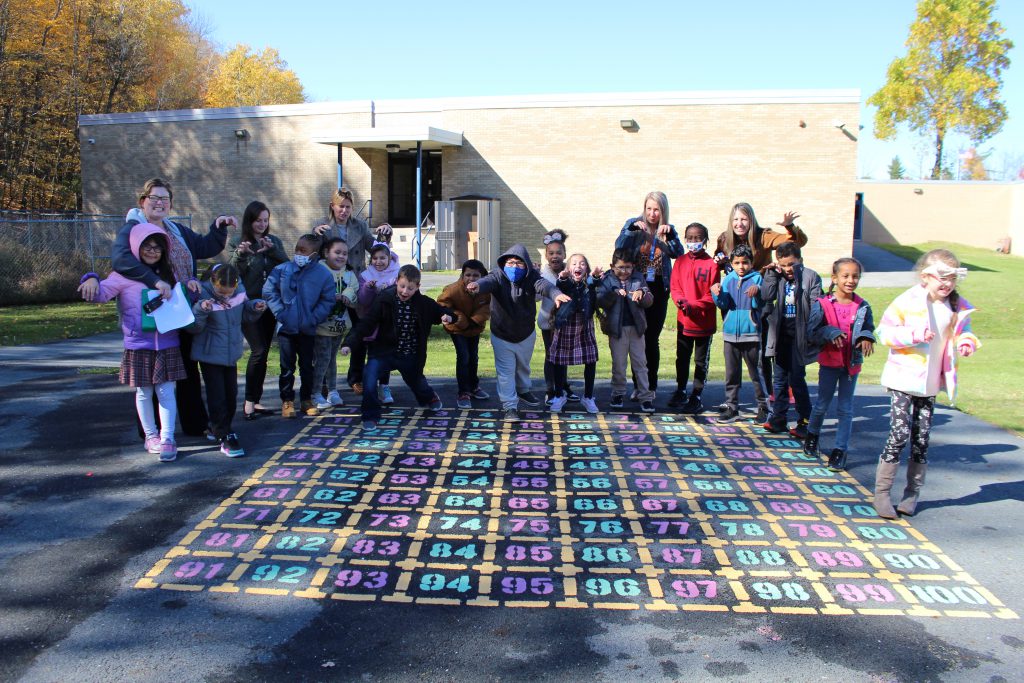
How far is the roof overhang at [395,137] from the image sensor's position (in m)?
Answer: 25.8

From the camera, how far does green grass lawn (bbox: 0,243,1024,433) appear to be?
31.4 feet

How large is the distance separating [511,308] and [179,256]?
283 cm

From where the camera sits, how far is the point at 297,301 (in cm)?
726

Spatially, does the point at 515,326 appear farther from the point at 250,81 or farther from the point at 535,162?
the point at 250,81

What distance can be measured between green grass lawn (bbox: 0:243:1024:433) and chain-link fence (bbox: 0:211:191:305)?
545mm

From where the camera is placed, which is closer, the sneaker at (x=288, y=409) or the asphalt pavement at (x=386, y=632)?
the asphalt pavement at (x=386, y=632)

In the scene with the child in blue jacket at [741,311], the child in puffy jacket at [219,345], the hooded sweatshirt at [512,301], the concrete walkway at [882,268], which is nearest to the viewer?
the child in puffy jacket at [219,345]

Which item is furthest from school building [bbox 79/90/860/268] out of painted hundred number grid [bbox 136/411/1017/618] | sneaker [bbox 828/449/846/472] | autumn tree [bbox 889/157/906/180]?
autumn tree [bbox 889/157/906/180]

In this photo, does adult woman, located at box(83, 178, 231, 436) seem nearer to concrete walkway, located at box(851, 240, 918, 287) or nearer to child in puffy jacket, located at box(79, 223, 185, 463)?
child in puffy jacket, located at box(79, 223, 185, 463)

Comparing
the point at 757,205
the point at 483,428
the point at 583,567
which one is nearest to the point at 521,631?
the point at 583,567

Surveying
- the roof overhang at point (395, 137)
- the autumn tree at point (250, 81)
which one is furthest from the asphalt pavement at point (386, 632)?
the autumn tree at point (250, 81)

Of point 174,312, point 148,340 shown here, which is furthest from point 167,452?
point 174,312

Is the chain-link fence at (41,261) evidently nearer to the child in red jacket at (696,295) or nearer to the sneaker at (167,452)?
the sneaker at (167,452)

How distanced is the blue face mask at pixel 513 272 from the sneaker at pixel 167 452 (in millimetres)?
3144
